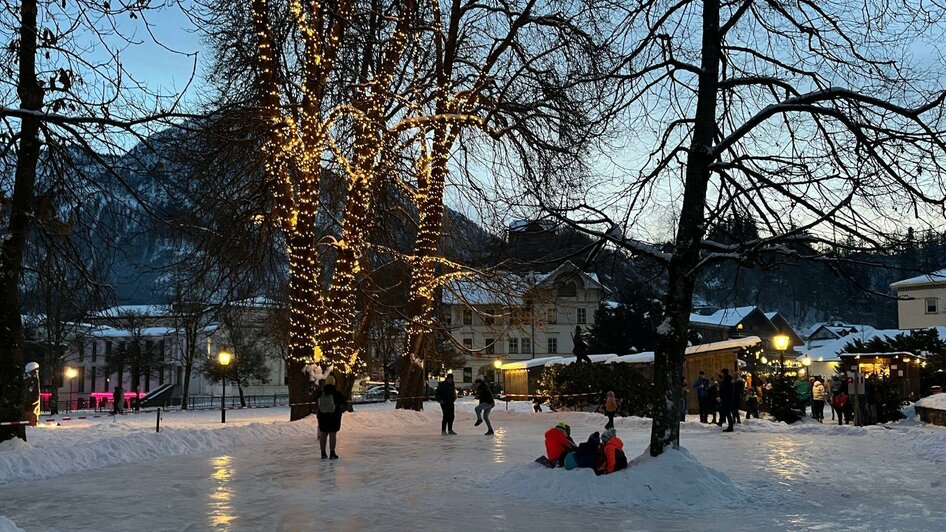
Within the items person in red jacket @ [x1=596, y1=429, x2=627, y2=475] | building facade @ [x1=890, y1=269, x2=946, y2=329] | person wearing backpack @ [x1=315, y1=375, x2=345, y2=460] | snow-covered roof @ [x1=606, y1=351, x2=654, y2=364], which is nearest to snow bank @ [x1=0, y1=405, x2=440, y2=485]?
person wearing backpack @ [x1=315, y1=375, x2=345, y2=460]

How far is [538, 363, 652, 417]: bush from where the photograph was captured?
34875 mm

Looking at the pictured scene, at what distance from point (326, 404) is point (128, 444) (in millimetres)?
4687

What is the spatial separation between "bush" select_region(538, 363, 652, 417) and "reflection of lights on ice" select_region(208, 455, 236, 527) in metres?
20.7

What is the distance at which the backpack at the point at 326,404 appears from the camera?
17.8 meters

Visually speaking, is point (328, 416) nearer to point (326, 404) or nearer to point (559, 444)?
point (326, 404)

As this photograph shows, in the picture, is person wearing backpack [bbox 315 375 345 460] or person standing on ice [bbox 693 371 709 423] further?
person standing on ice [bbox 693 371 709 423]

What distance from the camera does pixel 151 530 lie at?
9875mm

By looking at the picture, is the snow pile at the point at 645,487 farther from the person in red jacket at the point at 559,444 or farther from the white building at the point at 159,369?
the white building at the point at 159,369

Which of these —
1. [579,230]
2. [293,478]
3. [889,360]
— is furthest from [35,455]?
[889,360]

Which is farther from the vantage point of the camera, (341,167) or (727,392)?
(341,167)

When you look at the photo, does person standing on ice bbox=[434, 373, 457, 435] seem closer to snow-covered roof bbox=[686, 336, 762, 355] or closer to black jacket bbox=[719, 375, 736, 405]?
black jacket bbox=[719, 375, 736, 405]

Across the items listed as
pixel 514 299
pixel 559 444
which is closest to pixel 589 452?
pixel 559 444

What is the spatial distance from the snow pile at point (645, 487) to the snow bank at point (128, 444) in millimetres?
8796

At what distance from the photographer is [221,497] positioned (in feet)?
40.9
